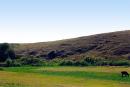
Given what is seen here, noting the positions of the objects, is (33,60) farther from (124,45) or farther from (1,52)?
(124,45)

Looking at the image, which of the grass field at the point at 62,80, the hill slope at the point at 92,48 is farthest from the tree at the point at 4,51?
the grass field at the point at 62,80

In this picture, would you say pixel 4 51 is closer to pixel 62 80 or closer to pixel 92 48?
pixel 92 48

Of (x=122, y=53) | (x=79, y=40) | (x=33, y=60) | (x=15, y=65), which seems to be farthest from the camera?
(x=79, y=40)

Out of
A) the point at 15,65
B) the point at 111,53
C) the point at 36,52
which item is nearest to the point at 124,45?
the point at 111,53

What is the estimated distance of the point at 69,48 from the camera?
17925cm

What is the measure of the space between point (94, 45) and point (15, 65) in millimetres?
65811

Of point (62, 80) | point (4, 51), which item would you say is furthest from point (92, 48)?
point (62, 80)

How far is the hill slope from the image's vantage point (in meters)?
158

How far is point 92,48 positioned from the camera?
17212cm

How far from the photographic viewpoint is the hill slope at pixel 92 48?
158 meters

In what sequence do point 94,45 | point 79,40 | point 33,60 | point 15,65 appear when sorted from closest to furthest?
point 15,65 < point 33,60 < point 94,45 < point 79,40

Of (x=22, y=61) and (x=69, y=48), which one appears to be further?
(x=69, y=48)

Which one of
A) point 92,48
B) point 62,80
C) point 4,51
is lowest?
point 62,80

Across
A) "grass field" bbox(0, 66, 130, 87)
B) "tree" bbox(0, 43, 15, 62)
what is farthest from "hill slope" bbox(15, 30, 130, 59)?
"grass field" bbox(0, 66, 130, 87)
